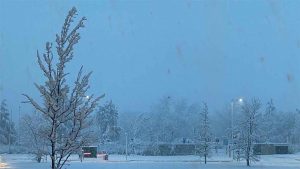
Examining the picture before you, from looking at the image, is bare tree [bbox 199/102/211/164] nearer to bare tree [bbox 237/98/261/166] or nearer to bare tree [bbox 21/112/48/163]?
bare tree [bbox 237/98/261/166]

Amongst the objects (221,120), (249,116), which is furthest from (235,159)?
(221,120)

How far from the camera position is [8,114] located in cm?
10144

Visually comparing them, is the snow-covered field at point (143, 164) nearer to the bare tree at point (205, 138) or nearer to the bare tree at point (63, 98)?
the bare tree at point (205, 138)

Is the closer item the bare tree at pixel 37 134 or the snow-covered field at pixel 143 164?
Answer: the bare tree at pixel 37 134

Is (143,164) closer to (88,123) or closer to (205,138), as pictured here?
(205,138)

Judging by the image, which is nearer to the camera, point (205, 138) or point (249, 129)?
point (249, 129)

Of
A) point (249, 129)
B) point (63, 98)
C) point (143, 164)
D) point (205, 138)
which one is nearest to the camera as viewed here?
point (63, 98)

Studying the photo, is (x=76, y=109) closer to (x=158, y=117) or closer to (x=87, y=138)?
(x=87, y=138)

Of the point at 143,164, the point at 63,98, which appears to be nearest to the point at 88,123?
the point at 63,98

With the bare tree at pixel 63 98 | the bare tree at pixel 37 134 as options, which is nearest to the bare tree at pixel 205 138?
the bare tree at pixel 37 134

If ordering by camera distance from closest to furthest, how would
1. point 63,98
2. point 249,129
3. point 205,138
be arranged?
point 63,98 < point 249,129 < point 205,138

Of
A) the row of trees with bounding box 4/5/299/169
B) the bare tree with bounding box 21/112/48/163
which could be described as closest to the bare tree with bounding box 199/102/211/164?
the row of trees with bounding box 4/5/299/169

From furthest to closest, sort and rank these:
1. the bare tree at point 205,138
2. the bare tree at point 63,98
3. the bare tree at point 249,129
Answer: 1. the bare tree at point 205,138
2. the bare tree at point 249,129
3. the bare tree at point 63,98

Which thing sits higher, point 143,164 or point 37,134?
point 37,134
